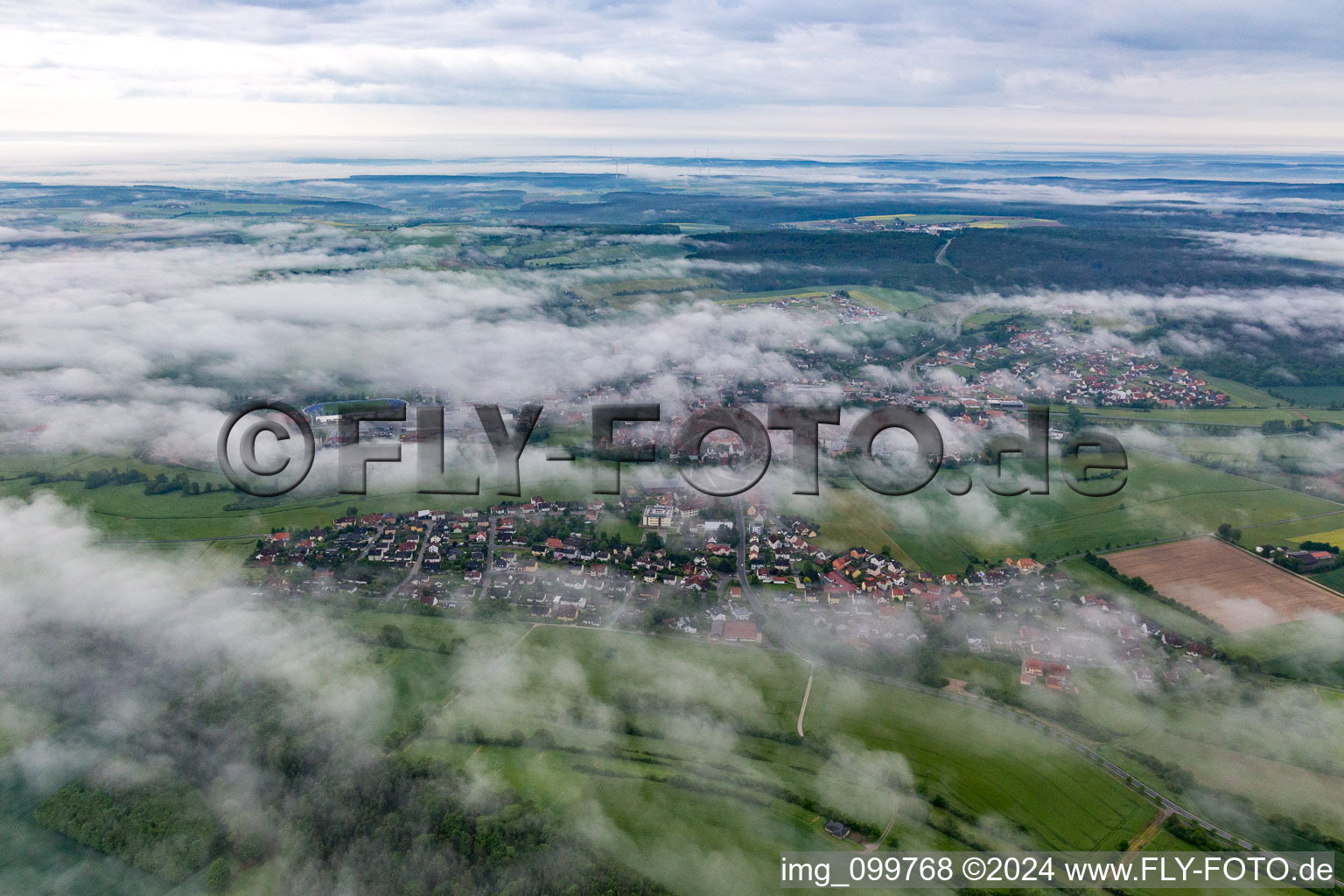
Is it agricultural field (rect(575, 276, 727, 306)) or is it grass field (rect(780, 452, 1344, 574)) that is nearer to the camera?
grass field (rect(780, 452, 1344, 574))

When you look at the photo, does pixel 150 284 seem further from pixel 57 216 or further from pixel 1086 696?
pixel 1086 696

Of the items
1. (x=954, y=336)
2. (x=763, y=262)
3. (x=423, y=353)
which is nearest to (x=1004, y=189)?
(x=763, y=262)

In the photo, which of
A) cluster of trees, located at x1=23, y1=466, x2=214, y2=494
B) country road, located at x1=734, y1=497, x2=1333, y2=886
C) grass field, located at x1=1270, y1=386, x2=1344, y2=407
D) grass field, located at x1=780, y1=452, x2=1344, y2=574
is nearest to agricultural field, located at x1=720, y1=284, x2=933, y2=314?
grass field, located at x1=1270, y1=386, x2=1344, y2=407

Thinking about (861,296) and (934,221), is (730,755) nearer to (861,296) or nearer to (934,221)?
(861,296)

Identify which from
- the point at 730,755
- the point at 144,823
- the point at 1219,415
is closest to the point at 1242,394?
the point at 1219,415

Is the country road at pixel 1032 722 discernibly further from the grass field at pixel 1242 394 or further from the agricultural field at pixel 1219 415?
the grass field at pixel 1242 394

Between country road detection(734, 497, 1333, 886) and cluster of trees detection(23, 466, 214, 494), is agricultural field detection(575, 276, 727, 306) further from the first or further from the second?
country road detection(734, 497, 1333, 886)

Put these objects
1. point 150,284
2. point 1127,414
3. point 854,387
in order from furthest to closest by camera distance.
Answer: point 150,284 → point 854,387 → point 1127,414

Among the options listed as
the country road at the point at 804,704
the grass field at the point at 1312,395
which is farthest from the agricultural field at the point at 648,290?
the country road at the point at 804,704

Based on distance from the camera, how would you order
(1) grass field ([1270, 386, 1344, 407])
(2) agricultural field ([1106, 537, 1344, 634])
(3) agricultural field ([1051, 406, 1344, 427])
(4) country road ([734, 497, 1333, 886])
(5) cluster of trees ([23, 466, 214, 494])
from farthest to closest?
(1) grass field ([1270, 386, 1344, 407])
(3) agricultural field ([1051, 406, 1344, 427])
(5) cluster of trees ([23, 466, 214, 494])
(2) agricultural field ([1106, 537, 1344, 634])
(4) country road ([734, 497, 1333, 886])
